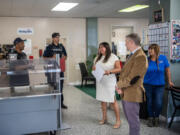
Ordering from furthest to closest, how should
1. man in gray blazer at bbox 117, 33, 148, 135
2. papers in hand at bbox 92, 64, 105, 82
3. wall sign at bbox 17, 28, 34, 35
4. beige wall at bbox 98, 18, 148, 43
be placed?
beige wall at bbox 98, 18, 148, 43 < wall sign at bbox 17, 28, 34, 35 < papers in hand at bbox 92, 64, 105, 82 < man in gray blazer at bbox 117, 33, 148, 135

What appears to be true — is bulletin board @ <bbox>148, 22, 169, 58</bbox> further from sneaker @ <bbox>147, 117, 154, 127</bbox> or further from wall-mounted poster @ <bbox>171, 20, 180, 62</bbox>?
sneaker @ <bbox>147, 117, 154, 127</bbox>

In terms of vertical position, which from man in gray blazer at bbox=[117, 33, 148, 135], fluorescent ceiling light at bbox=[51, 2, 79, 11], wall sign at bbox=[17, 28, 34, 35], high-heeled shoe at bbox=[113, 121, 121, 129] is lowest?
high-heeled shoe at bbox=[113, 121, 121, 129]

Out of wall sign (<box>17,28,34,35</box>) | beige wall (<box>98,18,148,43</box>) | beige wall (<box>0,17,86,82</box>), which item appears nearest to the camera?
beige wall (<box>0,17,86,82</box>)

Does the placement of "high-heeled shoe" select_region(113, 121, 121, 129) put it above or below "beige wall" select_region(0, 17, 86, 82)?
below

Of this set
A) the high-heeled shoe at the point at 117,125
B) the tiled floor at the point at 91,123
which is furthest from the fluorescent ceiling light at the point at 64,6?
the high-heeled shoe at the point at 117,125

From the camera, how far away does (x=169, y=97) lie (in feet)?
13.7

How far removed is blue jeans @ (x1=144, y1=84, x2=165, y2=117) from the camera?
396cm

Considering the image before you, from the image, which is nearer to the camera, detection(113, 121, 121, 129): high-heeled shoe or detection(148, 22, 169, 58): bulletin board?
detection(113, 121, 121, 129): high-heeled shoe

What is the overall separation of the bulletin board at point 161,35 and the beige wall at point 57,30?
187 inches

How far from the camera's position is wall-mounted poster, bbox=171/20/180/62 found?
418 centimetres

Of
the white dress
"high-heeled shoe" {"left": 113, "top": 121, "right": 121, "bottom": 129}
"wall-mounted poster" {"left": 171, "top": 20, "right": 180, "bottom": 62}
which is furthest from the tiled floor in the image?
"wall-mounted poster" {"left": 171, "top": 20, "right": 180, "bottom": 62}

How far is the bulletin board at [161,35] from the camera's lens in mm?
4260

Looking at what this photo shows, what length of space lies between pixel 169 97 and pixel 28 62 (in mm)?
2652

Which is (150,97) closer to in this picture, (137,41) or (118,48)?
(137,41)
